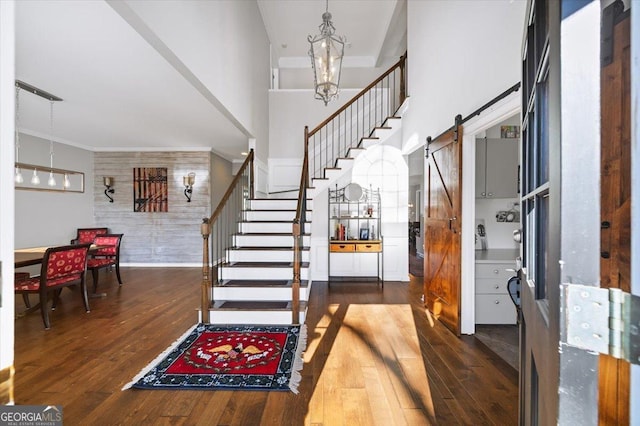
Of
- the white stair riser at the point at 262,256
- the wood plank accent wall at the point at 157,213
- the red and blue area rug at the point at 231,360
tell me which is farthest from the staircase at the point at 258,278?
the wood plank accent wall at the point at 157,213

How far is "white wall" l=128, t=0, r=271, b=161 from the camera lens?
2.57m

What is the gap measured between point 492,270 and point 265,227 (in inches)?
127

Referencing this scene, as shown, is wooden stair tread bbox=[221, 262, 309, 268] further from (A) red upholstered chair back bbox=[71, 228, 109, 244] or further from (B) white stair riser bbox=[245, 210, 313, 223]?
(A) red upholstered chair back bbox=[71, 228, 109, 244]

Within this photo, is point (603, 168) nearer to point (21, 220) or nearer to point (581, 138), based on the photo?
point (581, 138)

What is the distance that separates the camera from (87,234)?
237 inches

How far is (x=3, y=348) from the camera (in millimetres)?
855

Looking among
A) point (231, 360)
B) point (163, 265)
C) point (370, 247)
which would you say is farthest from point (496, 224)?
point (163, 265)

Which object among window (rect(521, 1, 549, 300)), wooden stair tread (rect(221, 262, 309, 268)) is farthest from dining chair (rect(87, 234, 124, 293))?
window (rect(521, 1, 549, 300))

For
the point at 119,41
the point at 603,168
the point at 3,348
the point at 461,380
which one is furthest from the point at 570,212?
the point at 119,41

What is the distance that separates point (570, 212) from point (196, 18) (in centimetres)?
363

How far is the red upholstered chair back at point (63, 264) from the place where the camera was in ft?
11.2

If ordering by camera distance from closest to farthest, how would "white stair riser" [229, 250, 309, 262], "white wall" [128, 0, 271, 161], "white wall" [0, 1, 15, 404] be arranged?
1. "white wall" [0, 1, 15, 404]
2. "white wall" [128, 0, 271, 161]
3. "white stair riser" [229, 250, 309, 262]

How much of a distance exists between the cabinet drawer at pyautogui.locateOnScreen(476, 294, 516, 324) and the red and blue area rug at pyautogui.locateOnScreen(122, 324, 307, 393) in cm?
201

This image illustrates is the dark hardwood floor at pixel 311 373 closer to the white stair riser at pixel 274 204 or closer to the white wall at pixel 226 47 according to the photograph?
the white stair riser at pixel 274 204
